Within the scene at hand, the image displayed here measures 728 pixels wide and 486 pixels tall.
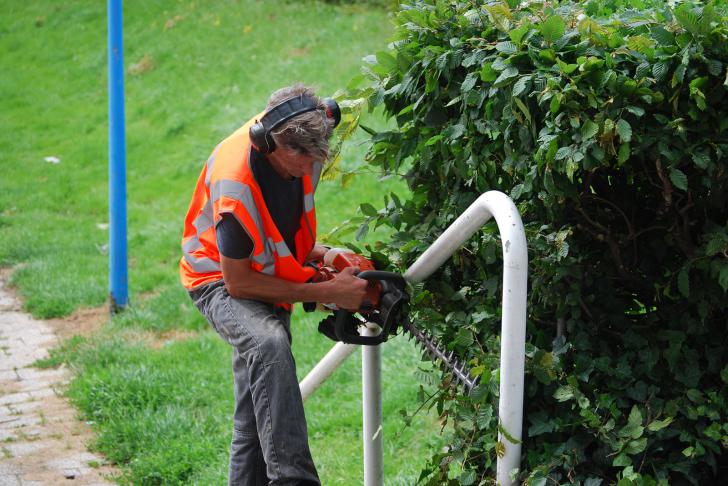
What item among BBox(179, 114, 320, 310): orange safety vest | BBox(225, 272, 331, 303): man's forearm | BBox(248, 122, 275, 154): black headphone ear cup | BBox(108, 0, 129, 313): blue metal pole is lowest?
BBox(108, 0, 129, 313): blue metal pole

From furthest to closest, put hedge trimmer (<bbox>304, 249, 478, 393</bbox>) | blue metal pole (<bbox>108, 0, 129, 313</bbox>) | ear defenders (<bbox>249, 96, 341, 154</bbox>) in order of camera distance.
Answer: blue metal pole (<bbox>108, 0, 129, 313</bbox>) < ear defenders (<bbox>249, 96, 341, 154</bbox>) < hedge trimmer (<bbox>304, 249, 478, 393</bbox>)

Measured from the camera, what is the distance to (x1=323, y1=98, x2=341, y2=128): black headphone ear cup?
3.21 meters

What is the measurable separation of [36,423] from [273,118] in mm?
3241

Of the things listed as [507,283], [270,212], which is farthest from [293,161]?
[507,283]

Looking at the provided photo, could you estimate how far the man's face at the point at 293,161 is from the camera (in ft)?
10.1

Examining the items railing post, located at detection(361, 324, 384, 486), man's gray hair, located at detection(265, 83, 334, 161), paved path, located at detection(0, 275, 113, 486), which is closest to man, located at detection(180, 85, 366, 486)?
man's gray hair, located at detection(265, 83, 334, 161)

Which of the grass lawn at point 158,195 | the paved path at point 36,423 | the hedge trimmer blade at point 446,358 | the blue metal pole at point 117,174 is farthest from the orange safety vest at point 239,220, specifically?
the blue metal pole at point 117,174

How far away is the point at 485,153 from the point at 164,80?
38.0 feet

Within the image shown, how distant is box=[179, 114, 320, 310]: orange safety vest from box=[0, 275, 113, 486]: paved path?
1.84m

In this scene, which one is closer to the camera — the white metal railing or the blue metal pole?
the white metal railing

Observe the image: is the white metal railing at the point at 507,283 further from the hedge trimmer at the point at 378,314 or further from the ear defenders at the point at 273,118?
the ear defenders at the point at 273,118

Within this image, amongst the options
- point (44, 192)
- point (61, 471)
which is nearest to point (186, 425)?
point (61, 471)

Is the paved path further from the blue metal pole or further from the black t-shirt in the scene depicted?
the black t-shirt

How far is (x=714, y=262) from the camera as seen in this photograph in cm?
241
